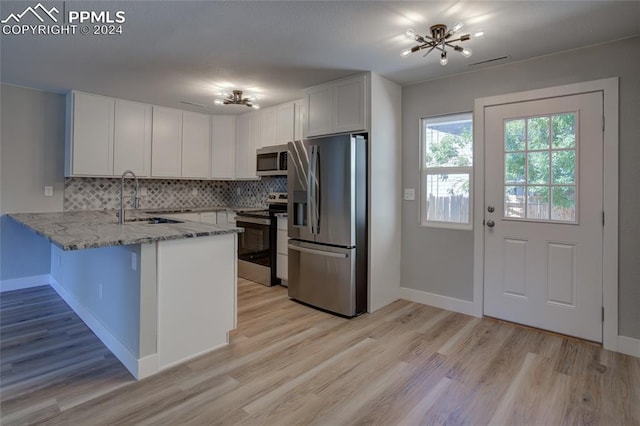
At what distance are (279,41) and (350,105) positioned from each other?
1050mm

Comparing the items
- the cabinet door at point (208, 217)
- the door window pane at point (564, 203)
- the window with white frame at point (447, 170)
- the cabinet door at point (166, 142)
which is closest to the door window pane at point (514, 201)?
the door window pane at point (564, 203)

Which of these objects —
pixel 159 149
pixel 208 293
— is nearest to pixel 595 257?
pixel 208 293

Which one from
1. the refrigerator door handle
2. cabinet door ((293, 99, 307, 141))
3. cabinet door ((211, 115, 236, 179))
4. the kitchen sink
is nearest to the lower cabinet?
the refrigerator door handle

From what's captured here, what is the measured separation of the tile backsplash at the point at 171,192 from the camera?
4457mm

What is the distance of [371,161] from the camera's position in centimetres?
339

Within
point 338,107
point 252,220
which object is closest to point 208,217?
point 252,220

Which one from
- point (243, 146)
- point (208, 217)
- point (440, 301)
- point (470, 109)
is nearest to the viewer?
point (470, 109)

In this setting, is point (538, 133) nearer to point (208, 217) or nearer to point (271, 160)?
point (271, 160)

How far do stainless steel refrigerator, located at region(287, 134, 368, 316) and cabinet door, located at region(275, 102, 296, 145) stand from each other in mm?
860

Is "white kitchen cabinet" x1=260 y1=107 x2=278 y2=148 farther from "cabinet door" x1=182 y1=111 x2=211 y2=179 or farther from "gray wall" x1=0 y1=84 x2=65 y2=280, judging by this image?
"gray wall" x1=0 y1=84 x2=65 y2=280

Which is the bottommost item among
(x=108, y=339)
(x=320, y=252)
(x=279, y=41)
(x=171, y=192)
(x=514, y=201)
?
(x=108, y=339)

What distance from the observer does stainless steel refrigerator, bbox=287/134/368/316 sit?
10.8ft

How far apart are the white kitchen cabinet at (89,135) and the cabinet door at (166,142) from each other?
0.54 m

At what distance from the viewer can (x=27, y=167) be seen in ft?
13.2
